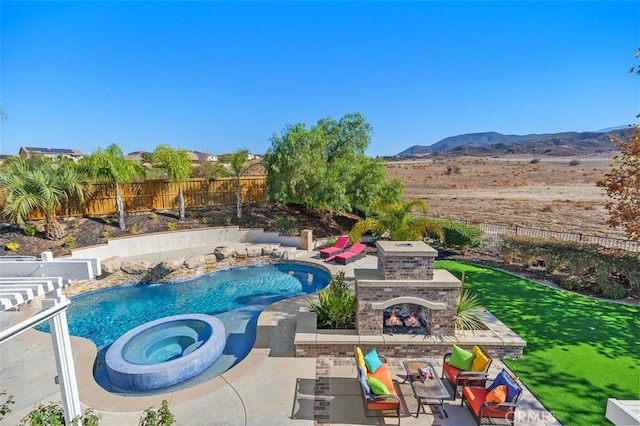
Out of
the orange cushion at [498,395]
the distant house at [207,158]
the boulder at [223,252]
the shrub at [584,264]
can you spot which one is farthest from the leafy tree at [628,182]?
the distant house at [207,158]

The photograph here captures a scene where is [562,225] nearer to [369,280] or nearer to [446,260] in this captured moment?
[446,260]

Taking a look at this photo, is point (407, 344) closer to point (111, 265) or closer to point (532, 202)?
point (111, 265)

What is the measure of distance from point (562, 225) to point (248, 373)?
24234 millimetres

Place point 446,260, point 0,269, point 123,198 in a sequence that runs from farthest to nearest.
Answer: point 123,198
point 446,260
point 0,269

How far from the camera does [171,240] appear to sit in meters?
16.1

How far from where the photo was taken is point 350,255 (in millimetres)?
14148

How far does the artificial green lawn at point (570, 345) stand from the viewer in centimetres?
575

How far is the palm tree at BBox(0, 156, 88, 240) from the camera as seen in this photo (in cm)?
1341

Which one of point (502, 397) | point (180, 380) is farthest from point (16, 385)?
point (502, 397)

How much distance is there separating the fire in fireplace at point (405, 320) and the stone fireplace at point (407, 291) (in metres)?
0.11

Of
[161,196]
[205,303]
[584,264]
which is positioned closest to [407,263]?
[205,303]

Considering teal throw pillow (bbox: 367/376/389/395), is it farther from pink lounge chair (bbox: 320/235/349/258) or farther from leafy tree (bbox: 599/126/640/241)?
leafy tree (bbox: 599/126/640/241)

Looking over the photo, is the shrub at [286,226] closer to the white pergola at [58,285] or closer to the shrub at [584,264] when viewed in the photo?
the shrub at [584,264]

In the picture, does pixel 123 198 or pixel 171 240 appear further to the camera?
pixel 123 198
